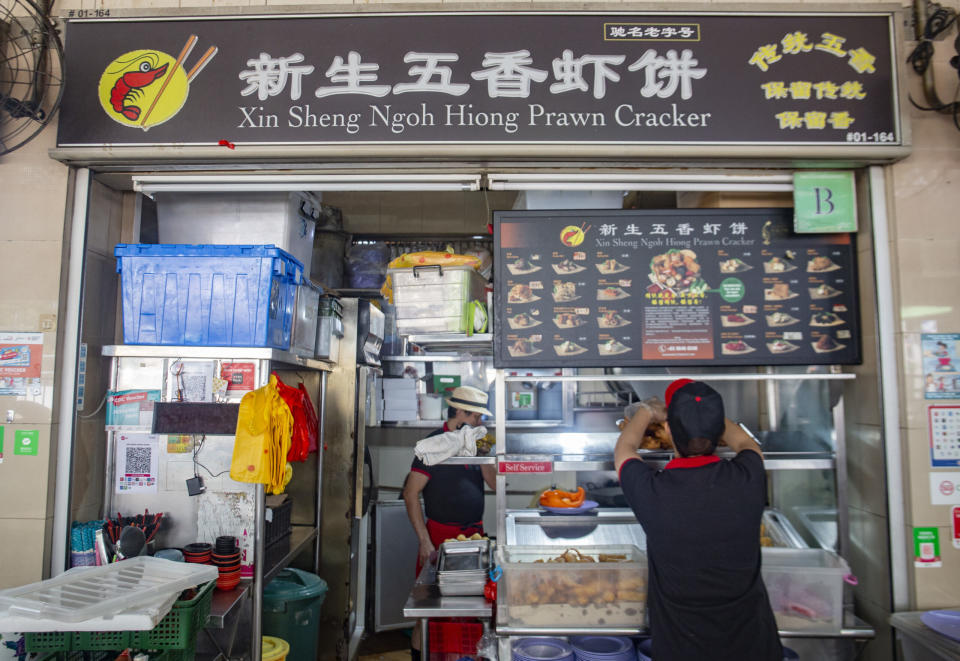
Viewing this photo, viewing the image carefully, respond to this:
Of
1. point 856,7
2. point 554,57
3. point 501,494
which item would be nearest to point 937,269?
point 856,7

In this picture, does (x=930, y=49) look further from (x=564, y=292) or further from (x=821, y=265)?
(x=564, y=292)

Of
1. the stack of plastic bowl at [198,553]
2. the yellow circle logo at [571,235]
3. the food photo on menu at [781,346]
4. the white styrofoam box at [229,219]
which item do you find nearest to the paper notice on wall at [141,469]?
the stack of plastic bowl at [198,553]

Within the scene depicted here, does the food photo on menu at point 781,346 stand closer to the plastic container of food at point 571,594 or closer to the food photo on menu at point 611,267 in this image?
the food photo on menu at point 611,267

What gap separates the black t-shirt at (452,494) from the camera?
4.65 metres

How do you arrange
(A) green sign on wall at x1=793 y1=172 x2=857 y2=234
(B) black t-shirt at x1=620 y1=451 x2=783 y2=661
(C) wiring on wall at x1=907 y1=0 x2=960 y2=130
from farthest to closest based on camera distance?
(A) green sign on wall at x1=793 y1=172 x2=857 y2=234
(C) wiring on wall at x1=907 y1=0 x2=960 y2=130
(B) black t-shirt at x1=620 y1=451 x2=783 y2=661

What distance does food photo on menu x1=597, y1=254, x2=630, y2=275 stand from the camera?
3.24m

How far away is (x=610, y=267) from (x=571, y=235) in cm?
27

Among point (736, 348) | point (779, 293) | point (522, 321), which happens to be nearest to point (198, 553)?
point (522, 321)

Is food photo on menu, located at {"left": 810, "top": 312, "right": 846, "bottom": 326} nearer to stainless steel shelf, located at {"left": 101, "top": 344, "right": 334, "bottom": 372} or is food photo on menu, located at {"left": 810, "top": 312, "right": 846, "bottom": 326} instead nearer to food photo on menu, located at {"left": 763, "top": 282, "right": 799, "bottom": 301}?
food photo on menu, located at {"left": 763, "top": 282, "right": 799, "bottom": 301}

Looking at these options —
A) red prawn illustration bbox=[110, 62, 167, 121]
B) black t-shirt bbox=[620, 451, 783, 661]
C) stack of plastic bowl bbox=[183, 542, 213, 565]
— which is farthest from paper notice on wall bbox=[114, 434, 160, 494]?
black t-shirt bbox=[620, 451, 783, 661]

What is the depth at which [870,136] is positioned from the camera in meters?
3.01

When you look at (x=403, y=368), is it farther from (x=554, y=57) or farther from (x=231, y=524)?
(x=554, y=57)

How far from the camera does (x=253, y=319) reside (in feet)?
Answer: 10.8

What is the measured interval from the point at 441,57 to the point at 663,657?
2932 mm
